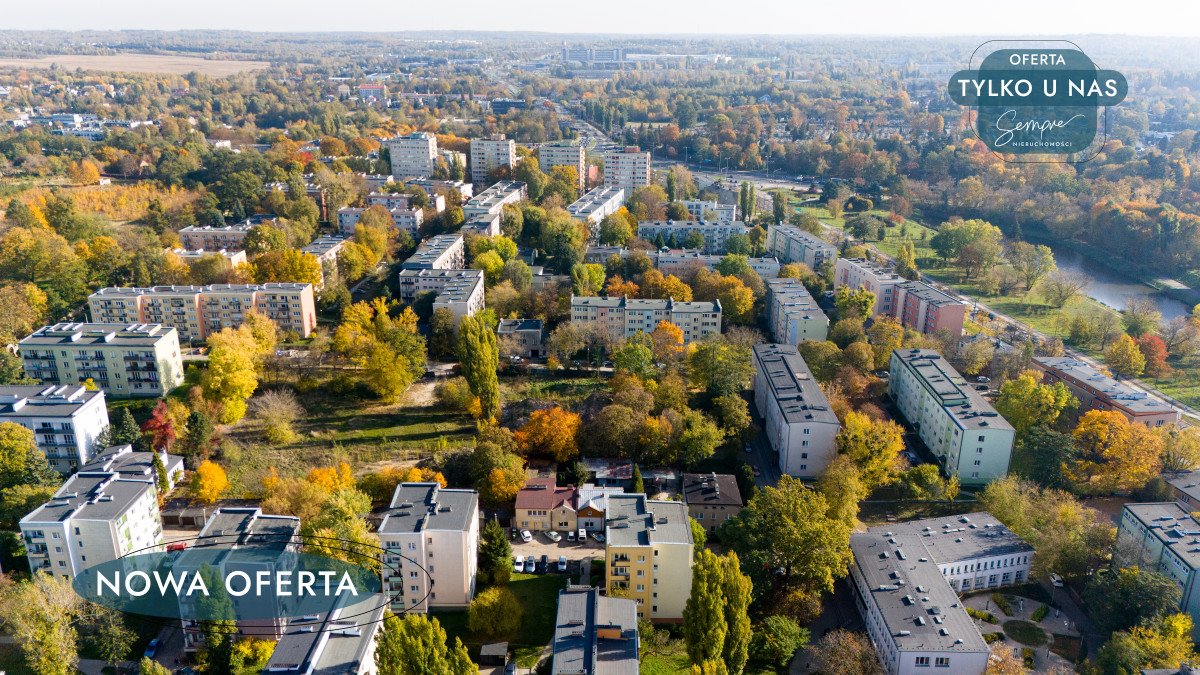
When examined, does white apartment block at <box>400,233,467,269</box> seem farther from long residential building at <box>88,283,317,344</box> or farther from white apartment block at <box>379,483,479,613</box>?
white apartment block at <box>379,483,479,613</box>

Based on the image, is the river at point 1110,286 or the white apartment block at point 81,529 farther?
the river at point 1110,286

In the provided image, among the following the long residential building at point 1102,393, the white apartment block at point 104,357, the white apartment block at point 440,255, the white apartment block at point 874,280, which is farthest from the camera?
the white apartment block at point 440,255

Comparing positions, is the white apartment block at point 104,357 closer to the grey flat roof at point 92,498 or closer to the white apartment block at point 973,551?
the grey flat roof at point 92,498

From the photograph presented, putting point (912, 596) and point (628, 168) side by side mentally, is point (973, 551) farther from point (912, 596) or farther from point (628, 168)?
point (628, 168)

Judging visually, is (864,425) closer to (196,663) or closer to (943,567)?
(943,567)

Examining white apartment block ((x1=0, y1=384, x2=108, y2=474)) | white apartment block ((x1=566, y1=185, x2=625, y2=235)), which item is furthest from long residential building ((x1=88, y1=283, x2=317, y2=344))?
white apartment block ((x1=566, y1=185, x2=625, y2=235))

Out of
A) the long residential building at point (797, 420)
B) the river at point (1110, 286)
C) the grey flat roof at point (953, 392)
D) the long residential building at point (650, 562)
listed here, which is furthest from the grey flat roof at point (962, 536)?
the river at point (1110, 286)
